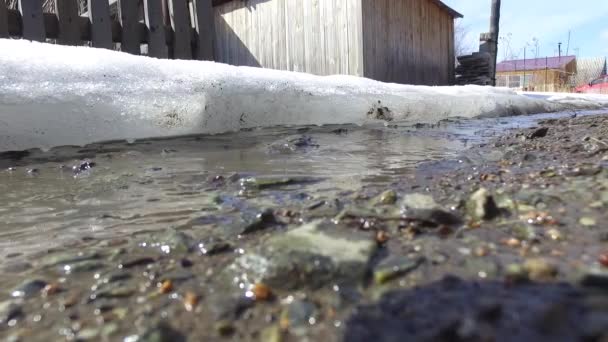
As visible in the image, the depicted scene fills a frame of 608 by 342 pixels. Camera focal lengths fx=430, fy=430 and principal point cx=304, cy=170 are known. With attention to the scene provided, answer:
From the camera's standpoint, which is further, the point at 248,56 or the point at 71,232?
the point at 248,56

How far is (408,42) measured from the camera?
810cm

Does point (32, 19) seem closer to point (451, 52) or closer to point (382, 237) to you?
point (382, 237)

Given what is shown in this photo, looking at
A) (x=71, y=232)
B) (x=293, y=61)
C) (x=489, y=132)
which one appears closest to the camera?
(x=71, y=232)

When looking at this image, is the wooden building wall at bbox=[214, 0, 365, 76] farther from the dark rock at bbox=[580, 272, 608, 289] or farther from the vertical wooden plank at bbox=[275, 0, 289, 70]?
the dark rock at bbox=[580, 272, 608, 289]

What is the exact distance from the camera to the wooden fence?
467cm

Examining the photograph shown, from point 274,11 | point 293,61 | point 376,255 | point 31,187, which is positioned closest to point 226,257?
point 376,255

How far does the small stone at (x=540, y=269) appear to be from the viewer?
83cm

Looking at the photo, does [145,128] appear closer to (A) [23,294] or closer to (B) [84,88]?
(B) [84,88]

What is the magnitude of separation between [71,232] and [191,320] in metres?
0.80

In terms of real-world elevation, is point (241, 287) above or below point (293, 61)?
below

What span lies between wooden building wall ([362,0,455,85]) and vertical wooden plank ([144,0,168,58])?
114 inches

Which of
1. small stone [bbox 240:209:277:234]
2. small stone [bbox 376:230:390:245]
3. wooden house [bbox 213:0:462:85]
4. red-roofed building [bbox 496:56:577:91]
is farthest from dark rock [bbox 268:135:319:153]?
red-roofed building [bbox 496:56:577:91]

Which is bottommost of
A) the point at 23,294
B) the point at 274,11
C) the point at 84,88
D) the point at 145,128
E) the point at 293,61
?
the point at 23,294

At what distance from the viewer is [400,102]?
457cm
